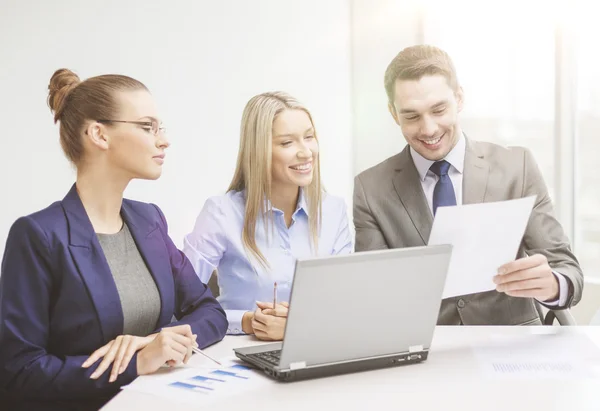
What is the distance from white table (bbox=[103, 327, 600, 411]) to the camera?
1.52m

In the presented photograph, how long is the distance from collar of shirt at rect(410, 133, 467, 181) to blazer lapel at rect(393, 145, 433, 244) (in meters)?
0.02

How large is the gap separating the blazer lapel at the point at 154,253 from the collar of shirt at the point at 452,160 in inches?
39.6

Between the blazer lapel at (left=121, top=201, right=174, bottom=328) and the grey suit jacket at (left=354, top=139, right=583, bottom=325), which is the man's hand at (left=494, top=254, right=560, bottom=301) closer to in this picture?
the grey suit jacket at (left=354, top=139, right=583, bottom=325)

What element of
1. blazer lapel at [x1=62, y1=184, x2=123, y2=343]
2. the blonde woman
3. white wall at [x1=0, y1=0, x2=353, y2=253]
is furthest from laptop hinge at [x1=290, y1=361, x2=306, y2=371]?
white wall at [x1=0, y1=0, x2=353, y2=253]

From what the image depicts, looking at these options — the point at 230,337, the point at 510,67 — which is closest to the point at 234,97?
the point at 510,67

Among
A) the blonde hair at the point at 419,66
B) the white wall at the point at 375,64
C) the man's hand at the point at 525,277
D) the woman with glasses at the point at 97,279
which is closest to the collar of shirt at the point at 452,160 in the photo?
the blonde hair at the point at 419,66

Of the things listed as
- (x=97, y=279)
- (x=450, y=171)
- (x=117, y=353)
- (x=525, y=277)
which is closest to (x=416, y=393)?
(x=525, y=277)

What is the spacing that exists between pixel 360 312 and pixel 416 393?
0.22 m

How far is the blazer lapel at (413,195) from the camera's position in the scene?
2.59m

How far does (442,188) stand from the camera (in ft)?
8.62

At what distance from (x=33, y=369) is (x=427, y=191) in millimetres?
1490

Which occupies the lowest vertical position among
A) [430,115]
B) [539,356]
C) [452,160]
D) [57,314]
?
[539,356]

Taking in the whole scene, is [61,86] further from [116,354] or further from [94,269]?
[116,354]

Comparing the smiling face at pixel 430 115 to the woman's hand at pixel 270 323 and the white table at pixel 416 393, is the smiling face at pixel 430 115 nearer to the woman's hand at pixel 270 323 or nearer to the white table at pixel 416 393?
the woman's hand at pixel 270 323
